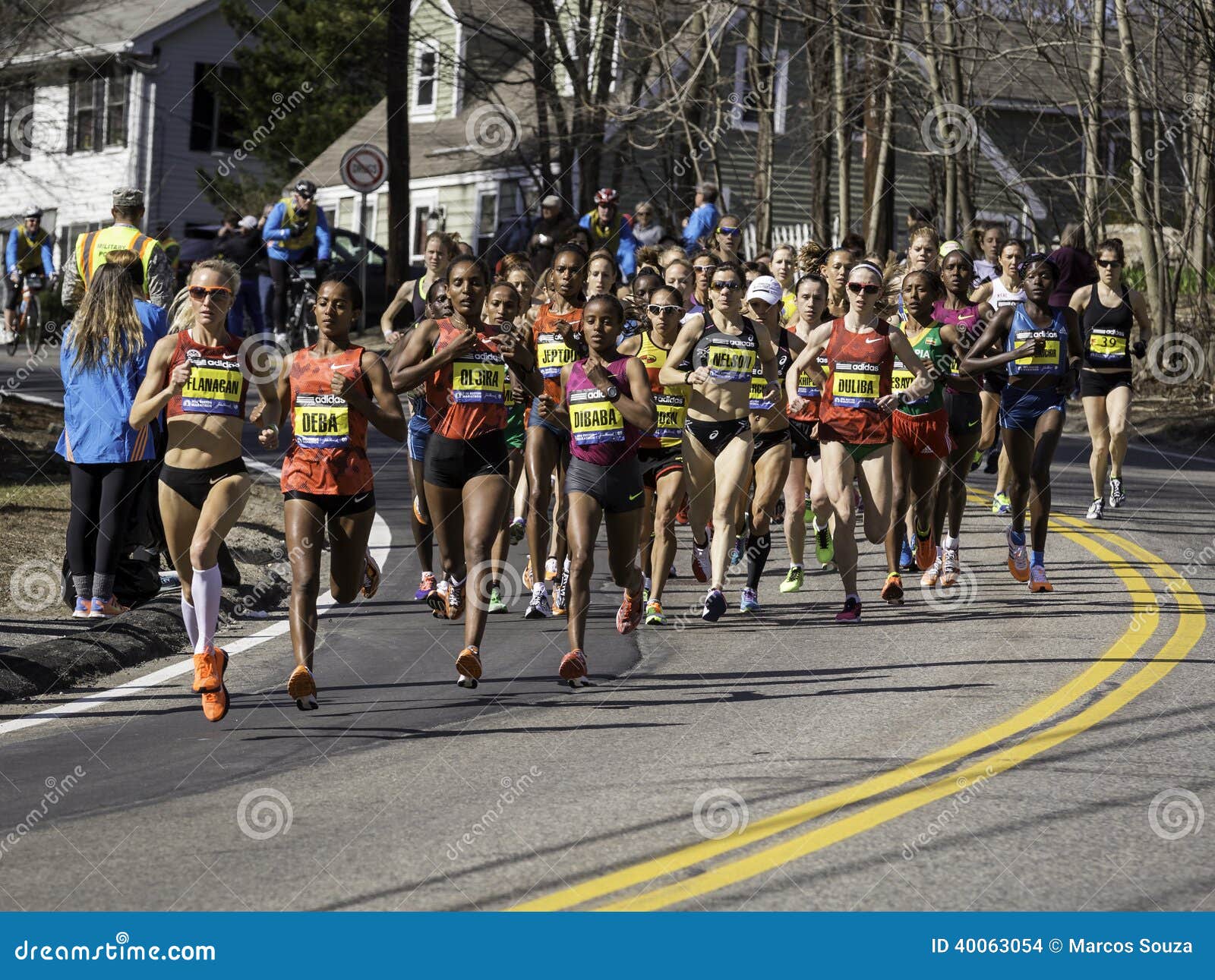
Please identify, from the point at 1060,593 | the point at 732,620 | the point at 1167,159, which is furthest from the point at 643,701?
the point at 1167,159

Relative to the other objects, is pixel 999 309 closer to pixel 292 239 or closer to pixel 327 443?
pixel 327 443

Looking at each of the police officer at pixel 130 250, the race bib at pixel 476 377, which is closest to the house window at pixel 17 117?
the police officer at pixel 130 250

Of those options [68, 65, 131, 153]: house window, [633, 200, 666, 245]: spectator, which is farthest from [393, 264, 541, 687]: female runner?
[68, 65, 131, 153]: house window

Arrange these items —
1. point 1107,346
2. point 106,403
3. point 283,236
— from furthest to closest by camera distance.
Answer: point 283,236 → point 1107,346 → point 106,403

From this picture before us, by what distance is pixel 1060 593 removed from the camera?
40.8 ft

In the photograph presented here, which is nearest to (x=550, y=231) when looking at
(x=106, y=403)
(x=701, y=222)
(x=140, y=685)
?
(x=701, y=222)

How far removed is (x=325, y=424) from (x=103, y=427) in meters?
2.90

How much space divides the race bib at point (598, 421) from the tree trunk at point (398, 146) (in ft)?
77.3

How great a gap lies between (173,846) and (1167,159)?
35.2 meters

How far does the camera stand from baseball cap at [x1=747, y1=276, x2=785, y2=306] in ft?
39.0

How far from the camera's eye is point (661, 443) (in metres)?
11.6

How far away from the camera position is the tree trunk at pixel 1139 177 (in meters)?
24.4

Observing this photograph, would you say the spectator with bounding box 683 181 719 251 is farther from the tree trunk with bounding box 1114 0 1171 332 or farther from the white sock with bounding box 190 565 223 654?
the white sock with bounding box 190 565 223 654

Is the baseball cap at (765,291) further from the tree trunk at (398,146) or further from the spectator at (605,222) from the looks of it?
the tree trunk at (398,146)
